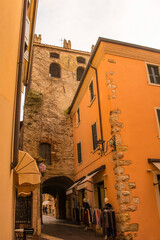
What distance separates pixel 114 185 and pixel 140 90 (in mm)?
4288

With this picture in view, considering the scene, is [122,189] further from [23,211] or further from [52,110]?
[52,110]

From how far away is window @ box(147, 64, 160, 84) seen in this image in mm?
10516

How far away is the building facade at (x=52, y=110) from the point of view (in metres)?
15.4

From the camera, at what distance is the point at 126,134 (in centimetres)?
884

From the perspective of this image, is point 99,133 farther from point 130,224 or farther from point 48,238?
point 48,238

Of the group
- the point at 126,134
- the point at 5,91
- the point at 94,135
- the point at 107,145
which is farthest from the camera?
the point at 94,135

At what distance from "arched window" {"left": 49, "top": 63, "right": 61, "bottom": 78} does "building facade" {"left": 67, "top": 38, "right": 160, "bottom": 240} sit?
7.57m

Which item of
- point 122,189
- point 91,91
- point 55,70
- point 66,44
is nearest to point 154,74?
point 91,91

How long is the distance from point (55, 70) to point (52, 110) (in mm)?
4678

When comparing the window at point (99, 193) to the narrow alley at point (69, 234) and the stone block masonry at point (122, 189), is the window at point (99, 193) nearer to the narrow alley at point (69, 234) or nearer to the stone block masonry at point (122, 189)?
the narrow alley at point (69, 234)

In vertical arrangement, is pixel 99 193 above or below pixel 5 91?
below

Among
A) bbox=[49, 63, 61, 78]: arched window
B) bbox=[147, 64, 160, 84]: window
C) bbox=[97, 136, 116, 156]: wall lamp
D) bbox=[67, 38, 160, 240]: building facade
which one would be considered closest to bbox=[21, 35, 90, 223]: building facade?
bbox=[49, 63, 61, 78]: arched window

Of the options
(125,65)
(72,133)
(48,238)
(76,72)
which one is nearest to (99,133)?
(125,65)

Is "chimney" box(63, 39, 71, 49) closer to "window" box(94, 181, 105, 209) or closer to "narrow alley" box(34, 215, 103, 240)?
"window" box(94, 181, 105, 209)
